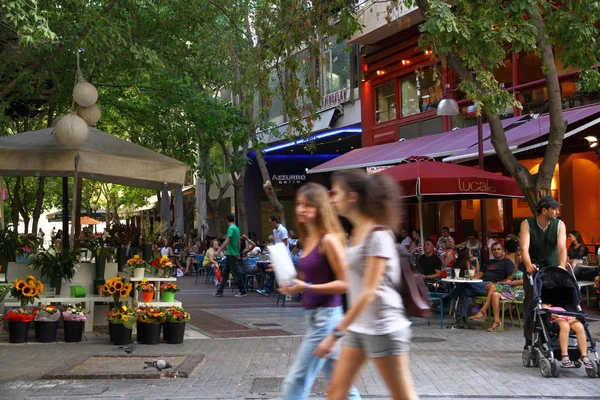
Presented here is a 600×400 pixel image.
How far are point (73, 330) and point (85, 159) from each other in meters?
2.38

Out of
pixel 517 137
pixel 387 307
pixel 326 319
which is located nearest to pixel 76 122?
pixel 326 319

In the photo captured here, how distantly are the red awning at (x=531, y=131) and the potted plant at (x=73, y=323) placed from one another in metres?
9.16

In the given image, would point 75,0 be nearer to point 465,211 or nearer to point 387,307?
point 387,307

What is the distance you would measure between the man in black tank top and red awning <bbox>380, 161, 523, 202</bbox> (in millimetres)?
4728

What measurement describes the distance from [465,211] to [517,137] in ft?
19.3

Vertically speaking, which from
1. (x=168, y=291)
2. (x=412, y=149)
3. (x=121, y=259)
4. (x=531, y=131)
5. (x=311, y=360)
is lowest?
(x=311, y=360)

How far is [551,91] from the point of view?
1291 cm

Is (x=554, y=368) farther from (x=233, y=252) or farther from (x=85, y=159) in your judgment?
(x=233, y=252)

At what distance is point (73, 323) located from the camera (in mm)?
11953

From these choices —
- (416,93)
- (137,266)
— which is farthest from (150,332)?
(416,93)

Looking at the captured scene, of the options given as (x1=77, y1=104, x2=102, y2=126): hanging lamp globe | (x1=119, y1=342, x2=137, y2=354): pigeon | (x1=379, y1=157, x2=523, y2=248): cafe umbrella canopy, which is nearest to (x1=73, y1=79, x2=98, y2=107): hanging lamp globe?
(x1=77, y1=104, x2=102, y2=126): hanging lamp globe

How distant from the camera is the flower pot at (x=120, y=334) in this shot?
38.2 ft

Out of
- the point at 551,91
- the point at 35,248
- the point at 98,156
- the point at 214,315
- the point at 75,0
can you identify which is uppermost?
the point at 75,0

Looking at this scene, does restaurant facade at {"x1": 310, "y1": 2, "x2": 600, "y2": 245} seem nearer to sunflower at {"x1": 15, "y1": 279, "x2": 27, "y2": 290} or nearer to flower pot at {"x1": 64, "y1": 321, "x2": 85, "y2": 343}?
flower pot at {"x1": 64, "y1": 321, "x2": 85, "y2": 343}
